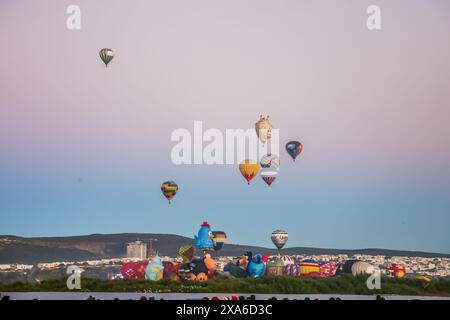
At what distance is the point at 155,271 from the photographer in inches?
2726

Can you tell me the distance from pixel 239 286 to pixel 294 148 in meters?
12.0

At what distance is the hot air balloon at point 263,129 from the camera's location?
77.6 meters

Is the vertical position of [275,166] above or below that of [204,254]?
above

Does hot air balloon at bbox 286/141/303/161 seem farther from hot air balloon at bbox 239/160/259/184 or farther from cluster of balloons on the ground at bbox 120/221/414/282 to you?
cluster of balloons on the ground at bbox 120/221/414/282

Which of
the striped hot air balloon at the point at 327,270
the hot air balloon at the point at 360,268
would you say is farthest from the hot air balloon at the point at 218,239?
the hot air balloon at the point at 360,268

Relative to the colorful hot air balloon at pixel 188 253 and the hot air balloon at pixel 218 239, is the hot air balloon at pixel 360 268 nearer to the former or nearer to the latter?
the hot air balloon at pixel 218 239

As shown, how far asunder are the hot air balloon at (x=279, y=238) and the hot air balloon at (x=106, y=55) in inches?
822

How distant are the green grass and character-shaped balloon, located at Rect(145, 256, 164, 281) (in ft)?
1.50

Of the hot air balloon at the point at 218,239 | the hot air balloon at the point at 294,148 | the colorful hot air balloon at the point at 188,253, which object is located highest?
the hot air balloon at the point at 294,148

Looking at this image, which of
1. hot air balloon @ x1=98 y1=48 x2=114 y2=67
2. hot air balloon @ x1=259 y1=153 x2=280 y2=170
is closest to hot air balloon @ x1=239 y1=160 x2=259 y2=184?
hot air balloon @ x1=259 y1=153 x2=280 y2=170
